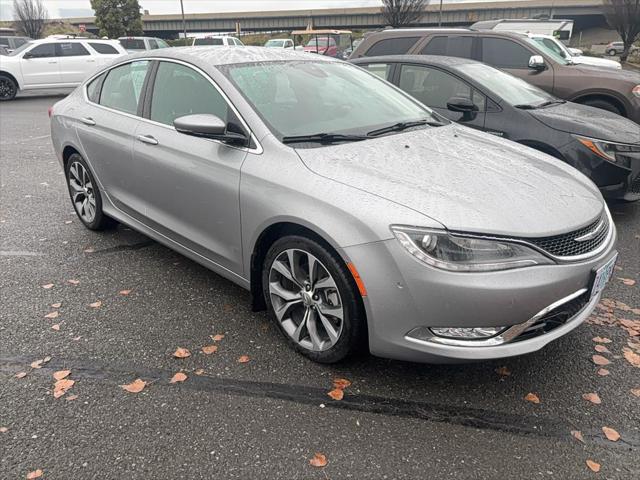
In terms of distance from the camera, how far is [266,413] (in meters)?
2.55

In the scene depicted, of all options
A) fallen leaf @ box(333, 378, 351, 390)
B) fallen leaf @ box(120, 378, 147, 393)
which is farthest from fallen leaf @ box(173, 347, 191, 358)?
fallen leaf @ box(333, 378, 351, 390)

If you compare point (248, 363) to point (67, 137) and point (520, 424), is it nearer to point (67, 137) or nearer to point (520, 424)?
point (520, 424)

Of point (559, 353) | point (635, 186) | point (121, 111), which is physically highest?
point (121, 111)

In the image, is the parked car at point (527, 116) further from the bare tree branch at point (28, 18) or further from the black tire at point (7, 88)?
the bare tree branch at point (28, 18)

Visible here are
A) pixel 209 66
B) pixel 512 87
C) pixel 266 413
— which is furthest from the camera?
pixel 512 87

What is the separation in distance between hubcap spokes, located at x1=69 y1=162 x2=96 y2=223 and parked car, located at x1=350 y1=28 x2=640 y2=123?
5.17 meters

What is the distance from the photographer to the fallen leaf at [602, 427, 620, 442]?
2373 millimetres

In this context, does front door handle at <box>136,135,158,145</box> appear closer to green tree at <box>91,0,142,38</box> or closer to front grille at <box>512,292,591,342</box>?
front grille at <box>512,292,591,342</box>

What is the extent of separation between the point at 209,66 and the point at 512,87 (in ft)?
12.2

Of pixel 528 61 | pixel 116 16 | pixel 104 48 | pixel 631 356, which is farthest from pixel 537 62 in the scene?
pixel 116 16

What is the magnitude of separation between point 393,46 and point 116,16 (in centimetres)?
4854

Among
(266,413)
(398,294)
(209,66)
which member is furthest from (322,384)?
(209,66)

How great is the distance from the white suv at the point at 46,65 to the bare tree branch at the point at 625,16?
29.7m

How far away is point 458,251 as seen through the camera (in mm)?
2338
